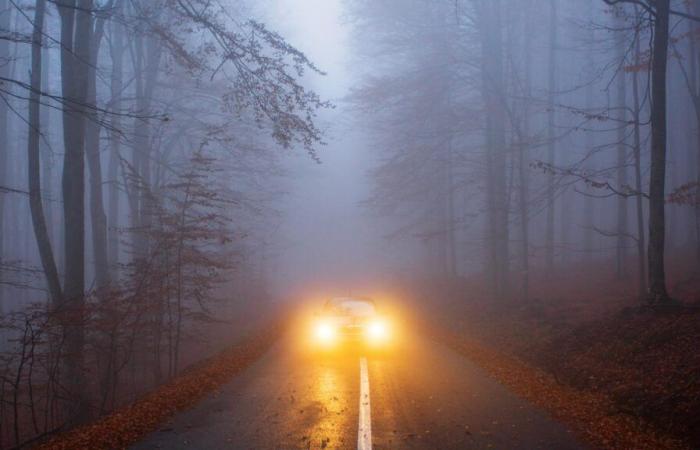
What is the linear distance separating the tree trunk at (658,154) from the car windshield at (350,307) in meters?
6.91

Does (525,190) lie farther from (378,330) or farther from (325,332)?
(325,332)

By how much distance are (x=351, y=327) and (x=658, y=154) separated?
26.9 feet

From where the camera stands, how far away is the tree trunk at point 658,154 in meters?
10.9

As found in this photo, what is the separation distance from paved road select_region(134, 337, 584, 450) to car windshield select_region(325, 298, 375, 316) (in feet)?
11.1

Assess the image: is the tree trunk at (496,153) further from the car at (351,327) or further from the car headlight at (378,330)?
the car at (351,327)

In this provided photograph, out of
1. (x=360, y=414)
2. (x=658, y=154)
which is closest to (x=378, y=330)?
(x=360, y=414)

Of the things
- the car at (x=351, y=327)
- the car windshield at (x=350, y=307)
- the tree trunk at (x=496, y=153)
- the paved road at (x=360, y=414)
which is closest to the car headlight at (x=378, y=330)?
the car at (x=351, y=327)

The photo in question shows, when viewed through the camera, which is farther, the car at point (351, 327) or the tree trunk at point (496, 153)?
the tree trunk at point (496, 153)

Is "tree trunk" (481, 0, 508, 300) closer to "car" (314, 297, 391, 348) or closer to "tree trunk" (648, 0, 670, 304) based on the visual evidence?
"car" (314, 297, 391, 348)

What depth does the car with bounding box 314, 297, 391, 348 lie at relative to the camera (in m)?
13.9

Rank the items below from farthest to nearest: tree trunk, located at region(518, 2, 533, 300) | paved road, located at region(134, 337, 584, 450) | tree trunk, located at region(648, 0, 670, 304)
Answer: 1. tree trunk, located at region(518, 2, 533, 300)
2. tree trunk, located at region(648, 0, 670, 304)
3. paved road, located at region(134, 337, 584, 450)

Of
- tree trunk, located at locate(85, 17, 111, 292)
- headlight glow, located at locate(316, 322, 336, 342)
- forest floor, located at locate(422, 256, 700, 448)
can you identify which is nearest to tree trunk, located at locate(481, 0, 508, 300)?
forest floor, located at locate(422, 256, 700, 448)

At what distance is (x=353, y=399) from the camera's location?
26.9 feet

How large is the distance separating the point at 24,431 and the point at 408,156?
16.3 m
